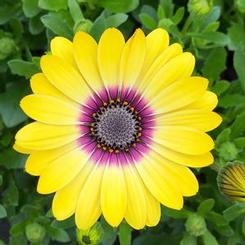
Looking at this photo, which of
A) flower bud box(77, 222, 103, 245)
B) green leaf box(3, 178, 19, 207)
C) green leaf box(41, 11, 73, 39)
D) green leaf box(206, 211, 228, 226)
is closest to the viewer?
flower bud box(77, 222, 103, 245)

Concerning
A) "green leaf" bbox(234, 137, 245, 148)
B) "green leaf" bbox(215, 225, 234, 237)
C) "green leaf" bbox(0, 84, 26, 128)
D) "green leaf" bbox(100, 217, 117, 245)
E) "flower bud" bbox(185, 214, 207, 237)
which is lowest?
"green leaf" bbox(215, 225, 234, 237)

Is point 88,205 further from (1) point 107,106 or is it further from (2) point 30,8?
(2) point 30,8

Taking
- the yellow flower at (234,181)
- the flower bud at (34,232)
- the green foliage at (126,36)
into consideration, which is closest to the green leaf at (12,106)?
the green foliage at (126,36)

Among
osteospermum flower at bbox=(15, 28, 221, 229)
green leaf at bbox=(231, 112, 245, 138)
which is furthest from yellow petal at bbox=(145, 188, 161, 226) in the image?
green leaf at bbox=(231, 112, 245, 138)

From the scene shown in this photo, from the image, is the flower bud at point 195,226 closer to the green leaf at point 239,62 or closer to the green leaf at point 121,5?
the green leaf at point 239,62

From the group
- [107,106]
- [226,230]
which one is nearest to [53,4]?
[107,106]

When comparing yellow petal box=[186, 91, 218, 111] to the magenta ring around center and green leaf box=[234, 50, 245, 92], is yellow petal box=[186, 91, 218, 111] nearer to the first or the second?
the magenta ring around center
